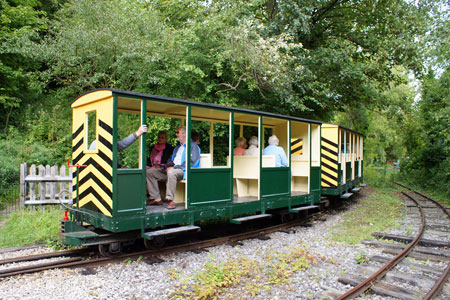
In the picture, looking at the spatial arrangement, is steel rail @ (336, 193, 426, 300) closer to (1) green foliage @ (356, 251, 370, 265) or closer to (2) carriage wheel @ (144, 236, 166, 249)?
(1) green foliage @ (356, 251, 370, 265)

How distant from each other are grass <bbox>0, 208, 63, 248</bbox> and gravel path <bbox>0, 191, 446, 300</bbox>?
0.83 meters

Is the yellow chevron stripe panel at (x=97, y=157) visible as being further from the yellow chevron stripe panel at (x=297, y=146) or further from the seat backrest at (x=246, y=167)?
the yellow chevron stripe panel at (x=297, y=146)

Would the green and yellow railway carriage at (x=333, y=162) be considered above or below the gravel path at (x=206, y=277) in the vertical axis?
above

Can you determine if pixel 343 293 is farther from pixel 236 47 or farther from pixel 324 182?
pixel 236 47

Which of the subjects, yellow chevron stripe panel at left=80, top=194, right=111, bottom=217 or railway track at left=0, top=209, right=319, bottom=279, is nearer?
railway track at left=0, top=209, right=319, bottom=279

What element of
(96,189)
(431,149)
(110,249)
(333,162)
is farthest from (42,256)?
(431,149)

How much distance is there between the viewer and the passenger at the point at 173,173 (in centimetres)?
586

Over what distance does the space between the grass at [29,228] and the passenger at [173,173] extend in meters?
2.01

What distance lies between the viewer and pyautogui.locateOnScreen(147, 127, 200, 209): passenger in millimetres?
5863

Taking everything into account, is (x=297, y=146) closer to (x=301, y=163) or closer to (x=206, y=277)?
(x=301, y=163)

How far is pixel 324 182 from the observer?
10.4 m

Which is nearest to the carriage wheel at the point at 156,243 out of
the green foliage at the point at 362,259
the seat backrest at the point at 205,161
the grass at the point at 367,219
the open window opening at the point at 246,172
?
the seat backrest at the point at 205,161

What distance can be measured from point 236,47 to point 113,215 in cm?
790

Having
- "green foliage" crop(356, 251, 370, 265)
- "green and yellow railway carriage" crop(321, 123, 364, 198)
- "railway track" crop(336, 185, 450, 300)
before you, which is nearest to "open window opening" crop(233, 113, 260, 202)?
"green foliage" crop(356, 251, 370, 265)
